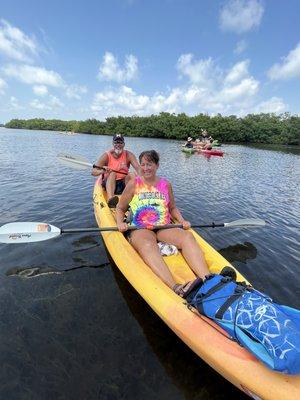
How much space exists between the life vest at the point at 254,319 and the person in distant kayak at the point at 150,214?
97 cm

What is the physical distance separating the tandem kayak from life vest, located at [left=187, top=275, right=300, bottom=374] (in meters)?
0.11

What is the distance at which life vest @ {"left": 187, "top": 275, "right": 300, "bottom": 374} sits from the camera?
2.29 m

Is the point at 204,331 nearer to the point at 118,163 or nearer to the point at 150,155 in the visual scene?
the point at 150,155

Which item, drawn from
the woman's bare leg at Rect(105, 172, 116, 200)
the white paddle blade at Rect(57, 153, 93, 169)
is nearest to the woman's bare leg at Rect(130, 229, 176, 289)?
the woman's bare leg at Rect(105, 172, 116, 200)

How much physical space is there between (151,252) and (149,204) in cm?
83

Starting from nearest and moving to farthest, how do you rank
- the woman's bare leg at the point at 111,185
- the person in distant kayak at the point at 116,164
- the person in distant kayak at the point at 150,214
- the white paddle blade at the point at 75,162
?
the person in distant kayak at the point at 150,214, the woman's bare leg at the point at 111,185, the person in distant kayak at the point at 116,164, the white paddle blade at the point at 75,162

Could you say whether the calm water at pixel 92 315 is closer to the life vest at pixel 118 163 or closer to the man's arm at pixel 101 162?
the man's arm at pixel 101 162

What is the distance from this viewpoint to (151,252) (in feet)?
13.5

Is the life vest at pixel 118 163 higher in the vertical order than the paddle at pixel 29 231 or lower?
higher

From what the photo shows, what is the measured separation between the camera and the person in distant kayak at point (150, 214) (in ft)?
13.8

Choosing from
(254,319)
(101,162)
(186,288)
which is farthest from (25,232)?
(254,319)

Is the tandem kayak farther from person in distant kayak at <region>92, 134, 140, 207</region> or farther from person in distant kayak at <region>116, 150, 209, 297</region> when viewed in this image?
person in distant kayak at <region>92, 134, 140, 207</region>

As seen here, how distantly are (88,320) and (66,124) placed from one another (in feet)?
291

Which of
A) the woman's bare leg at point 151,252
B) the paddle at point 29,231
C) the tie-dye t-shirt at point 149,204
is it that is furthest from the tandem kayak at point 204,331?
the paddle at point 29,231
